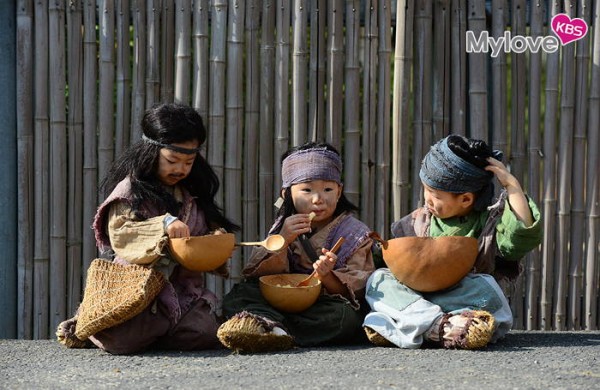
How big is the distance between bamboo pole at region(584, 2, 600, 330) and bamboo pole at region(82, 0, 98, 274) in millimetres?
2551

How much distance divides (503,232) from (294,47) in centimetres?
153

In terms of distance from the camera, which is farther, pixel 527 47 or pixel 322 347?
pixel 527 47

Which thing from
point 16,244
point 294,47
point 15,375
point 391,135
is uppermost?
point 294,47

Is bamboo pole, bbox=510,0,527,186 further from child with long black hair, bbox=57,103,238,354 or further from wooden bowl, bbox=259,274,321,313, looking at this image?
child with long black hair, bbox=57,103,238,354

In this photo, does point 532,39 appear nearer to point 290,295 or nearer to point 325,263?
point 325,263

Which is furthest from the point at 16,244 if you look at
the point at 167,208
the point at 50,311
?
the point at 167,208

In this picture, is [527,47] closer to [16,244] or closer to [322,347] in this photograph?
[322,347]

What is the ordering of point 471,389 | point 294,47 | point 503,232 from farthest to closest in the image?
1. point 294,47
2. point 503,232
3. point 471,389

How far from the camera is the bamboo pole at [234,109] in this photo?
17.7 feet

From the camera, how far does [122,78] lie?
5449 millimetres

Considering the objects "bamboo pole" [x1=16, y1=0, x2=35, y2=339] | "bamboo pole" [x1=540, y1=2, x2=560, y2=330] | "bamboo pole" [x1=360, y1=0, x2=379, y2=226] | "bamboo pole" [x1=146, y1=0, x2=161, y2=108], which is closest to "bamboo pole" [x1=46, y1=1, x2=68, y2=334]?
"bamboo pole" [x1=16, y1=0, x2=35, y2=339]

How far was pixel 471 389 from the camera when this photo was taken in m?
3.67

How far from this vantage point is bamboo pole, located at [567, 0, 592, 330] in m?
5.45

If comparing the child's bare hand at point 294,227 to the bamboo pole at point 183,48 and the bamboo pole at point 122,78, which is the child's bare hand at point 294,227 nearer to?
the bamboo pole at point 183,48
